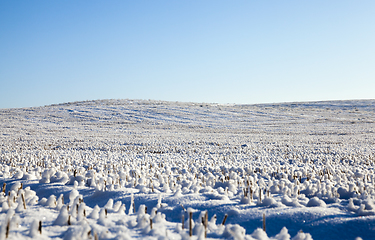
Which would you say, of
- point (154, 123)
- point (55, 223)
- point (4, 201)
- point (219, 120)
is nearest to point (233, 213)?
point (55, 223)

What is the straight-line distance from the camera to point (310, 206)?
12.4 ft

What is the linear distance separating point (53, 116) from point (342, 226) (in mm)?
36083

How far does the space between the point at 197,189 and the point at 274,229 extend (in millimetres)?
1637

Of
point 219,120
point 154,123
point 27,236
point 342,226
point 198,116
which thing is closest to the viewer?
point 27,236

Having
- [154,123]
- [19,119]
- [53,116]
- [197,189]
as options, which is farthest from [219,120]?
[197,189]

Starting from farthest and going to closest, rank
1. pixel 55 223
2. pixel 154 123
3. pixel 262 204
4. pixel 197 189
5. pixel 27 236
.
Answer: pixel 154 123, pixel 197 189, pixel 262 204, pixel 55 223, pixel 27 236

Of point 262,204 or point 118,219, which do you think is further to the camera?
point 262,204

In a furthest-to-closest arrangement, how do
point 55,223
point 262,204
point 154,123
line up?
1. point 154,123
2. point 262,204
3. point 55,223

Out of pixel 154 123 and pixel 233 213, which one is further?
pixel 154 123

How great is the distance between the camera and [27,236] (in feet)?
8.19

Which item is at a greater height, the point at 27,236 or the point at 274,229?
the point at 27,236

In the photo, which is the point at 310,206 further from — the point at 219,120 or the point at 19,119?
the point at 19,119

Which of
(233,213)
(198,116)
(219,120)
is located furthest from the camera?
(198,116)

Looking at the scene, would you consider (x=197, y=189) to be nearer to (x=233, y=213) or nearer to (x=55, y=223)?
(x=233, y=213)
